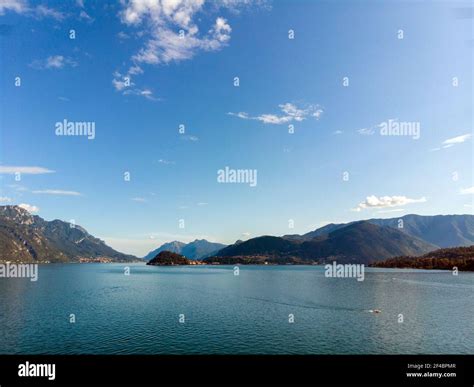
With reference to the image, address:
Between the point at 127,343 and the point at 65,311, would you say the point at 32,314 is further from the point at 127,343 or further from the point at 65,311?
the point at 127,343

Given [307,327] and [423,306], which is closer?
A: [307,327]
